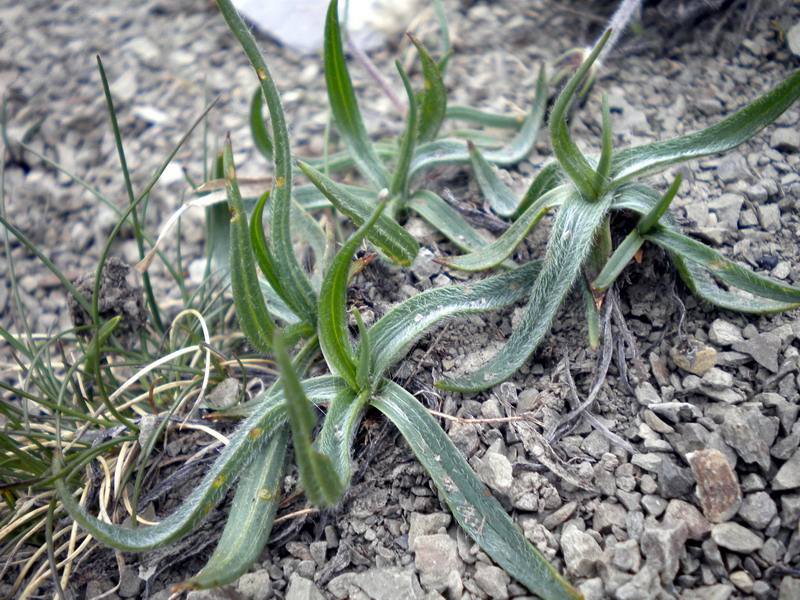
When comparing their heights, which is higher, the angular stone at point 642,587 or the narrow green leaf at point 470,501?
the narrow green leaf at point 470,501

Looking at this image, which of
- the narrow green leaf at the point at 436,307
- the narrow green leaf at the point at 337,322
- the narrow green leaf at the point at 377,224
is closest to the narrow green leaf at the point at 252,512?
the narrow green leaf at the point at 337,322

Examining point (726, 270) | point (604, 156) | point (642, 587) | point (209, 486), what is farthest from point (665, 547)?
point (209, 486)

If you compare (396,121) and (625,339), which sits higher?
(396,121)

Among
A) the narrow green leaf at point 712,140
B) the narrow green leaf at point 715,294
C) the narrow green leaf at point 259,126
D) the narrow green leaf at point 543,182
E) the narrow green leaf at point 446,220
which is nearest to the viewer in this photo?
the narrow green leaf at point 712,140

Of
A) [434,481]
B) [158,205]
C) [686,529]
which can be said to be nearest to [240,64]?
[158,205]

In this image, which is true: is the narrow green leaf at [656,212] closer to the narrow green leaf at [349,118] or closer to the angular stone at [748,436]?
the angular stone at [748,436]

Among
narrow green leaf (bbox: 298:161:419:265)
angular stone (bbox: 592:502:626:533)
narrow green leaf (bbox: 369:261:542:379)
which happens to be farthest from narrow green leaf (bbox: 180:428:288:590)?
angular stone (bbox: 592:502:626:533)

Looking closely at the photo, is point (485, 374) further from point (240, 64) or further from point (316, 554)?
point (240, 64)
